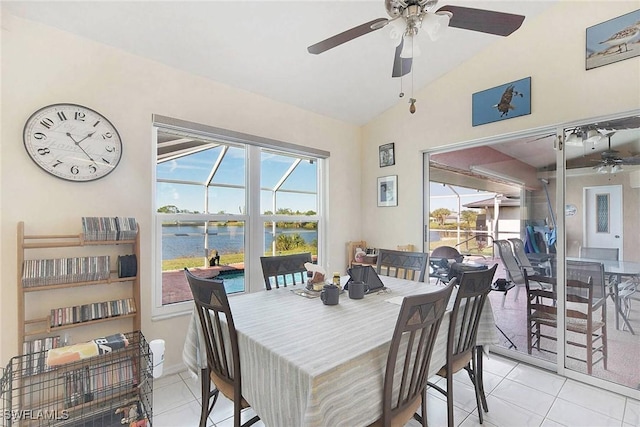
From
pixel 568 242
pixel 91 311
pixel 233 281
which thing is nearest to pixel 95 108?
pixel 91 311

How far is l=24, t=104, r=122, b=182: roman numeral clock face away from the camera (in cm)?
197

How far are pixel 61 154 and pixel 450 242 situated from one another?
3.69m

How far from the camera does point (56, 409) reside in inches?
76.2

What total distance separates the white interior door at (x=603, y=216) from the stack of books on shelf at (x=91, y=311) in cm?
367

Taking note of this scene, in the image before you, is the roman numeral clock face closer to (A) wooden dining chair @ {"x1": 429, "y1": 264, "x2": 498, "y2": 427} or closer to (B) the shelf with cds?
(B) the shelf with cds

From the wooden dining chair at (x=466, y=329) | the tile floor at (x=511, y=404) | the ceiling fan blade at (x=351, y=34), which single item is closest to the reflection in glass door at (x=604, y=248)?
the tile floor at (x=511, y=404)

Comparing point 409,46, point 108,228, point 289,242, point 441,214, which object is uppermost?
point 409,46

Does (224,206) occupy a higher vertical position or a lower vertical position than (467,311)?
higher

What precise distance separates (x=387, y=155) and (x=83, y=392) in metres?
3.61

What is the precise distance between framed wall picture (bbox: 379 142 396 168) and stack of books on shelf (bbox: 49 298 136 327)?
306 centimetres

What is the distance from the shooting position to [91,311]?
2068 millimetres

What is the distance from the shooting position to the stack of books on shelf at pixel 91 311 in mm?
1953

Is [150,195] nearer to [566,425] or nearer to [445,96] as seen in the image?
[445,96]

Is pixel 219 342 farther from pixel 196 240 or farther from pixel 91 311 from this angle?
pixel 196 240
